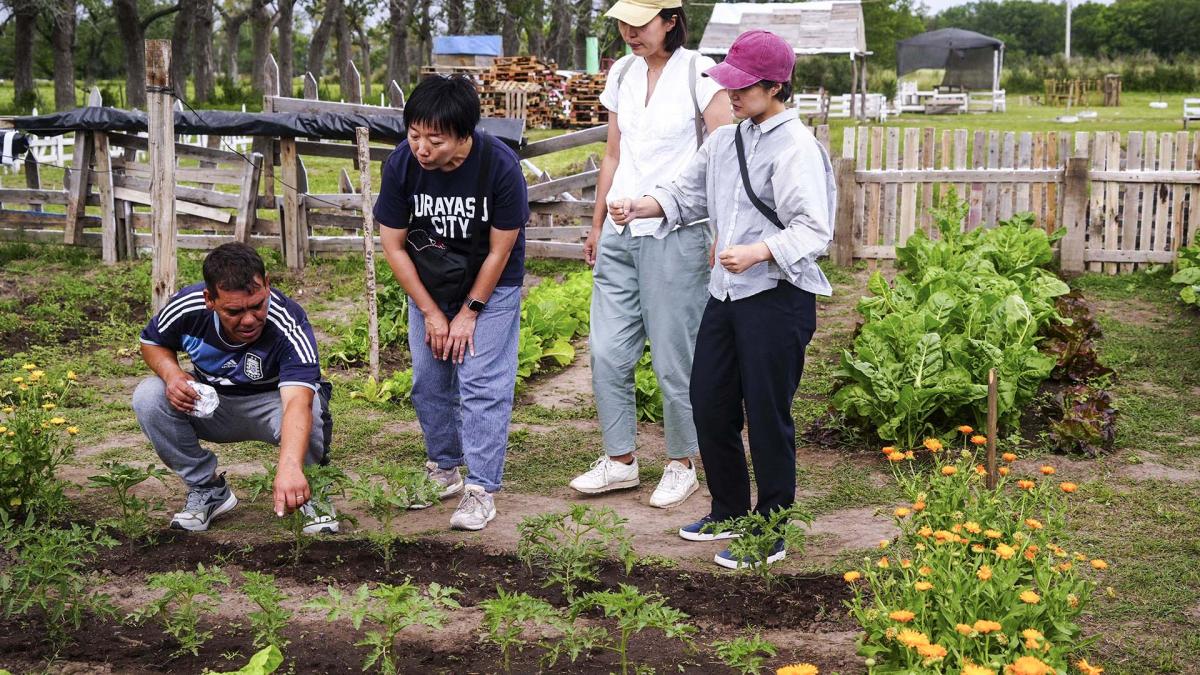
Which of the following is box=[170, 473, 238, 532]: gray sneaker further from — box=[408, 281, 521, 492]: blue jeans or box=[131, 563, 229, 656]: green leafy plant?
box=[131, 563, 229, 656]: green leafy plant

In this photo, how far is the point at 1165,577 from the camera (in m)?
4.45

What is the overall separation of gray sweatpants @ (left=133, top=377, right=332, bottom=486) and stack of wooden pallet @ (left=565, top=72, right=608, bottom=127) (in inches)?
1072

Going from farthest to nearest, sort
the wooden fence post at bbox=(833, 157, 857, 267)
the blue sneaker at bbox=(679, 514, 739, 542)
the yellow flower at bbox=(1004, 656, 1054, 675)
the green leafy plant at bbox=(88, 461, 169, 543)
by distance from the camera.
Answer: the wooden fence post at bbox=(833, 157, 857, 267) < the blue sneaker at bbox=(679, 514, 739, 542) < the green leafy plant at bbox=(88, 461, 169, 543) < the yellow flower at bbox=(1004, 656, 1054, 675)

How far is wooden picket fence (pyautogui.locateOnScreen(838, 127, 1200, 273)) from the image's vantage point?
11312mm

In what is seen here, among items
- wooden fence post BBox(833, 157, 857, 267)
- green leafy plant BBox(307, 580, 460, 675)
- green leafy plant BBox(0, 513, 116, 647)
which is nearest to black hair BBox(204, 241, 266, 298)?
green leafy plant BBox(0, 513, 116, 647)

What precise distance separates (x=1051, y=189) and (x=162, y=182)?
8.03m

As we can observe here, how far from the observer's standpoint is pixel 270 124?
37.6 feet

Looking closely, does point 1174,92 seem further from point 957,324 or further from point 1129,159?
point 957,324

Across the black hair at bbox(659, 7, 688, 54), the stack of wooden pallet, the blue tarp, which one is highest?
the blue tarp

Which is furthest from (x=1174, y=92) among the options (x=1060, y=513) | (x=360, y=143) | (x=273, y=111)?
(x=1060, y=513)

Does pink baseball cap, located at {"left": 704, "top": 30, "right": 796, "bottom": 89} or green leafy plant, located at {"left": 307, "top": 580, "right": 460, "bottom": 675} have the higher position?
pink baseball cap, located at {"left": 704, "top": 30, "right": 796, "bottom": 89}

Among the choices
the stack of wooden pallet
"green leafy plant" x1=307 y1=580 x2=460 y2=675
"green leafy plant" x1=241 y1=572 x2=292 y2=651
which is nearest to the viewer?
"green leafy plant" x1=307 y1=580 x2=460 y2=675

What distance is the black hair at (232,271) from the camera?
437cm

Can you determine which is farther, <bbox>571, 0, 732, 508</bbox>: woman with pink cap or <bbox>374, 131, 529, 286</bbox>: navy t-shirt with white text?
<bbox>571, 0, 732, 508</bbox>: woman with pink cap
